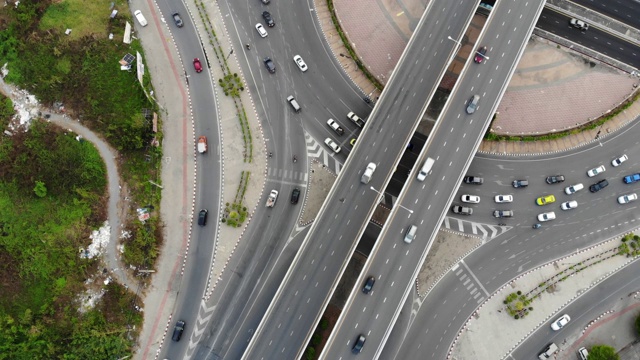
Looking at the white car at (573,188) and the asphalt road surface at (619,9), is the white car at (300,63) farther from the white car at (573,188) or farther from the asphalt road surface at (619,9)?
the asphalt road surface at (619,9)

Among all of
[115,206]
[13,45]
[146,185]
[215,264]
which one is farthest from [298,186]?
[13,45]

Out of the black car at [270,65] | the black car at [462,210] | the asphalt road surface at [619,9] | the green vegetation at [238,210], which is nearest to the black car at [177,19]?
the black car at [270,65]

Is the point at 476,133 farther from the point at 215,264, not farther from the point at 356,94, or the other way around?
the point at 215,264

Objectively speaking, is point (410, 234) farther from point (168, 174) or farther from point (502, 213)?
point (168, 174)

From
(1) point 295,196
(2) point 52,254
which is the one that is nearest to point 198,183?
(1) point 295,196

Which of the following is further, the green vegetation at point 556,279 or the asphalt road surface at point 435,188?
the green vegetation at point 556,279
